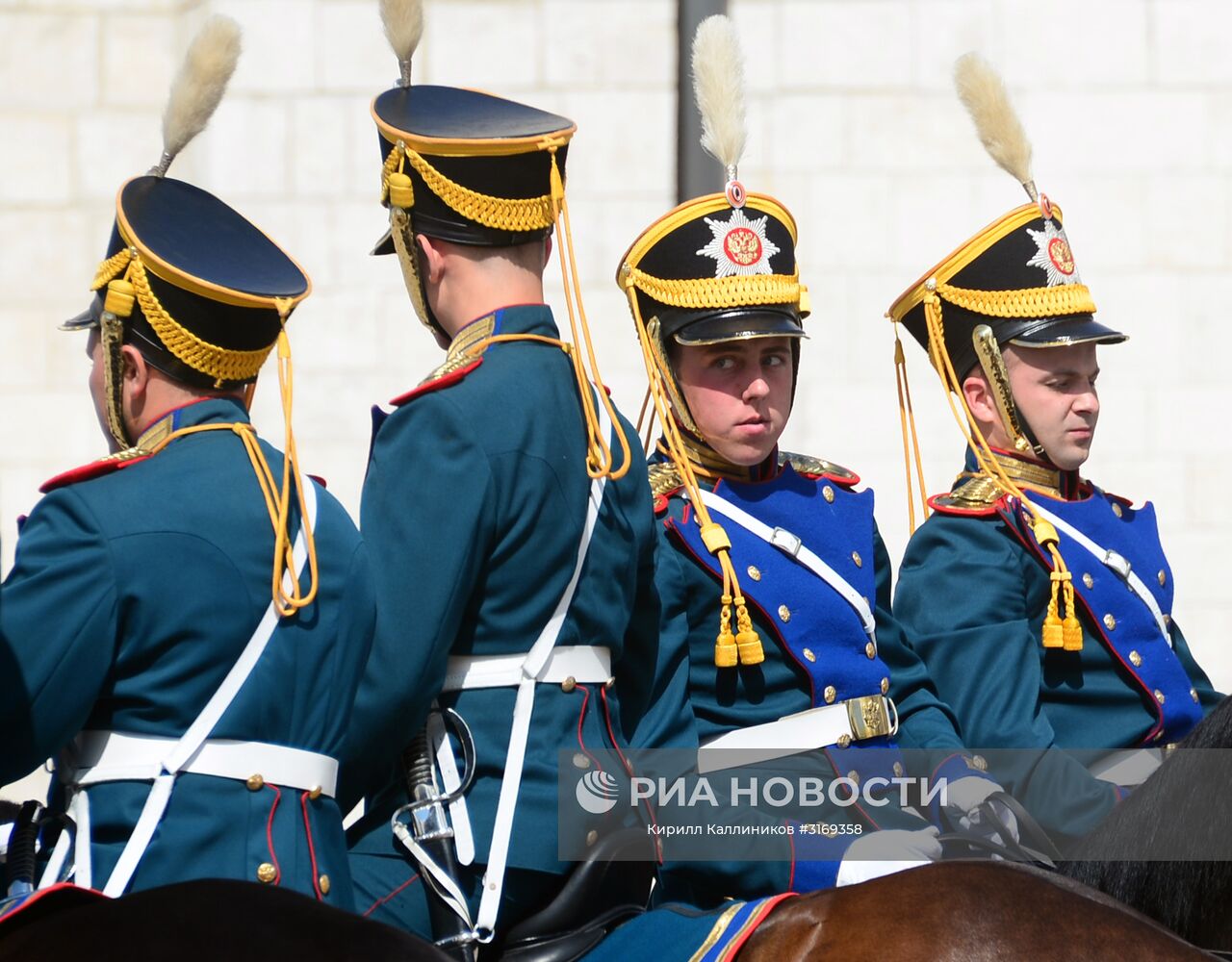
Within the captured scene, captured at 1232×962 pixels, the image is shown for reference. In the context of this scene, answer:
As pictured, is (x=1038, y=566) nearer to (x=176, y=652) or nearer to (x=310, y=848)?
(x=310, y=848)

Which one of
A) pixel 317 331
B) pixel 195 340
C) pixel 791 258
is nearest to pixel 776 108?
pixel 317 331

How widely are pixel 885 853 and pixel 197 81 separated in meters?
1.76

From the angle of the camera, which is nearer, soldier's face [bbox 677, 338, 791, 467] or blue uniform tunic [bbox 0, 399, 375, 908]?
blue uniform tunic [bbox 0, 399, 375, 908]

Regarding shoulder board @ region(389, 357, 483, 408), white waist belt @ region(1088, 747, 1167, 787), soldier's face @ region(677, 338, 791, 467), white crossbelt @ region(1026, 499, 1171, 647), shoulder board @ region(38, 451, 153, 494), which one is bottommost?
white waist belt @ region(1088, 747, 1167, 787)

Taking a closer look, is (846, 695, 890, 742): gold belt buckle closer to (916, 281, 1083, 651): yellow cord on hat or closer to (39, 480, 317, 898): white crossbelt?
(916, 281, 1083, 651): yellow cord on hat

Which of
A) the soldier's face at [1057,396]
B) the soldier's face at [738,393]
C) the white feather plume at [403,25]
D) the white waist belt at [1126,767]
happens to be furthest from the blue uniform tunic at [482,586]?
the soldier's face at [1057,396]

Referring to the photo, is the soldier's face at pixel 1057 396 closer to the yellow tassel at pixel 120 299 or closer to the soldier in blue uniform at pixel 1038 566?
the soldier in blue uniform at pixel 1038 566

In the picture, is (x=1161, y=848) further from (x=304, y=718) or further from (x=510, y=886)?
(x=304, y=718)

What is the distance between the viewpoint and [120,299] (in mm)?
2896

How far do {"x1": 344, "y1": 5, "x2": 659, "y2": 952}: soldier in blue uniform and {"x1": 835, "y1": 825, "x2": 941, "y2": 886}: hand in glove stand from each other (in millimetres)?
439

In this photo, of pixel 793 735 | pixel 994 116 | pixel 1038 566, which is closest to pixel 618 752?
pixel 793 735

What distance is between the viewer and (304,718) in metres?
2.84

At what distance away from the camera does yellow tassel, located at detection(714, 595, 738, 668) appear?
357 cm

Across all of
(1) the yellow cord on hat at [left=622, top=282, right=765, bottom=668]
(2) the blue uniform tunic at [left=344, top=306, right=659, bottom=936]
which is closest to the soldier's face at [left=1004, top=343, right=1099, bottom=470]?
(1) the yellow cord on hat at [left=622, top=282, right=765, bottom=668]
